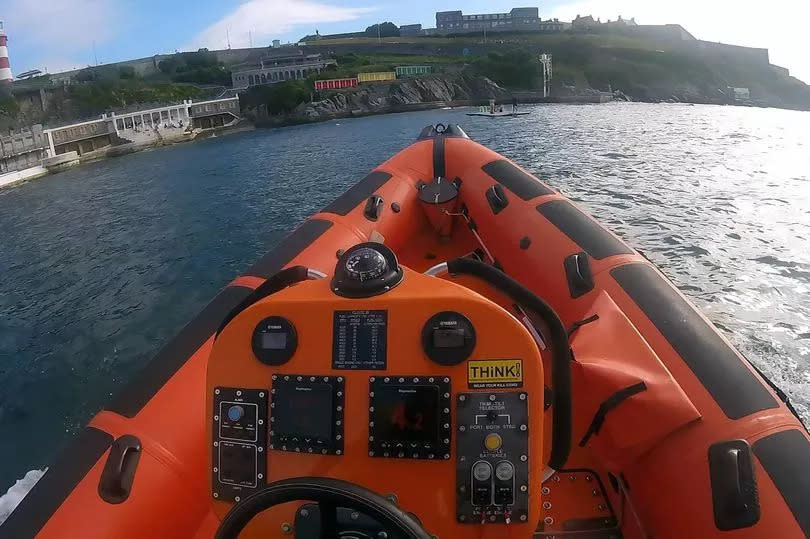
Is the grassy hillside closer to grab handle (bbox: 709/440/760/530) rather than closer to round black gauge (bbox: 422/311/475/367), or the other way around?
grab handle (bbox: 709/440/760/530)

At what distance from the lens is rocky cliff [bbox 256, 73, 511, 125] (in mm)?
56469

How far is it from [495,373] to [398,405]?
0.37m

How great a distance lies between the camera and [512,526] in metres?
2.06

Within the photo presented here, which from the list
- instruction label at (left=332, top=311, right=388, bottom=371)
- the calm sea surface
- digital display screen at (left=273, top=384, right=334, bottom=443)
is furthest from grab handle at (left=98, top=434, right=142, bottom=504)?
the calm sea surface

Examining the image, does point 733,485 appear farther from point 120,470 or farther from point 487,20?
point 487,20

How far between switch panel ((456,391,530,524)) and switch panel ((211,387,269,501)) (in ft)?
2.40

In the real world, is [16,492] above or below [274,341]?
below

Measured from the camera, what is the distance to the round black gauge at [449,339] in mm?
2035

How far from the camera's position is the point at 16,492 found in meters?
4.36

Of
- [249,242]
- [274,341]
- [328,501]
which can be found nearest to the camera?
[328,501]

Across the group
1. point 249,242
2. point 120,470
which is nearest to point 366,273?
point 120,470

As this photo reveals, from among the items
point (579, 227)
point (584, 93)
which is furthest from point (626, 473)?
point (584, 93)

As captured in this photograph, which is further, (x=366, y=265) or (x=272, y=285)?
(x=272, y=285)

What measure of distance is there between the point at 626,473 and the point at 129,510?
2.48 meters
